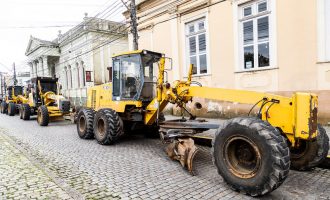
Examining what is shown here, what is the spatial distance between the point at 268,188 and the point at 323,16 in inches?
310

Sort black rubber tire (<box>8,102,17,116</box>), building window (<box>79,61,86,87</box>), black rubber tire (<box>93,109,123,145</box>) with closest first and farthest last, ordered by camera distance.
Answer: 1. black rubber tire (<box>93,109,123,145</box>)
2. black rubber tire (<box>8,102,17,116</box>)
3. building window (<box>79,61,86,87</box>)

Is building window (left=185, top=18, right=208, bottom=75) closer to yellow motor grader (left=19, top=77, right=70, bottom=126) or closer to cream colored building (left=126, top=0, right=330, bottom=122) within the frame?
cream colored building (left=126, top=0, right=330, bottom=122)

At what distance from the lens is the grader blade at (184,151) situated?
5.07 m

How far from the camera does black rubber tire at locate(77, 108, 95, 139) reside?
870 centimetres

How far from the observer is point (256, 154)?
381 cm

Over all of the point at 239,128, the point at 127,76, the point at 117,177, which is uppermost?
the point at 127,76

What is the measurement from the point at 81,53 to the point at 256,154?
27.5 m

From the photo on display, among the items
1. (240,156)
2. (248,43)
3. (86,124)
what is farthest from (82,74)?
(240,156)

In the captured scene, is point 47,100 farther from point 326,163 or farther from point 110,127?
point 326,163

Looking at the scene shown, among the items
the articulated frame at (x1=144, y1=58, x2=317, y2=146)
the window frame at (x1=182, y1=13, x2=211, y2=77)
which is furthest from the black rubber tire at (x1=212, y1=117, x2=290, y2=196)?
the window frame at (x1=182, y1=13, x2=211, y2=77)

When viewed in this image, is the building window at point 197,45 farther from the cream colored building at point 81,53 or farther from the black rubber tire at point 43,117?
the cream colored building at point 81,53

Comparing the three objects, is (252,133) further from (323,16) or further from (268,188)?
(323,16)

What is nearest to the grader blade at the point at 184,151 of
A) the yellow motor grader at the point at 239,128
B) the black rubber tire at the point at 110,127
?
the yellow motor grader at the point at 239,128

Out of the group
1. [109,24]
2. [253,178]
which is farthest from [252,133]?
[109,24]
